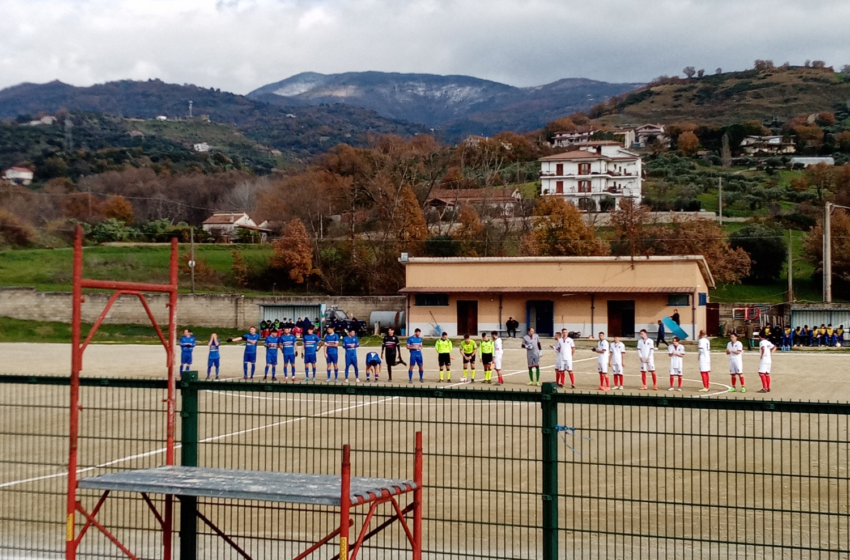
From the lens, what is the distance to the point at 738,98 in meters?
178

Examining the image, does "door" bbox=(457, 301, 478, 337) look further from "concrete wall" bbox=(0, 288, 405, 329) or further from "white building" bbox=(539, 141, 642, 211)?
"white building" bbox=(539, 141, 642, 211)

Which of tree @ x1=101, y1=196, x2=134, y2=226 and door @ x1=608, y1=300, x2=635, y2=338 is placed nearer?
door @ x1=608, y1=300, x2=635, y2=338

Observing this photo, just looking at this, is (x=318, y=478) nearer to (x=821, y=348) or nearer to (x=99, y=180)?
(x=821, y=348)

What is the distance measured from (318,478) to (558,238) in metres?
54.9

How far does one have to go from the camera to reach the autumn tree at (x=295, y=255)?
62.7m

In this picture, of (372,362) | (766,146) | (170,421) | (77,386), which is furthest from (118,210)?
(77,386)

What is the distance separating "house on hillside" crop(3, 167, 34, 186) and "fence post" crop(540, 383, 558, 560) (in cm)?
14275

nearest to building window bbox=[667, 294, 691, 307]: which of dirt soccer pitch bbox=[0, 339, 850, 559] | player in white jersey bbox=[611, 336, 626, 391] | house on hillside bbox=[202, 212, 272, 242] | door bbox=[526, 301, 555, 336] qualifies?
door bbox=[526, 301, 555, 336]

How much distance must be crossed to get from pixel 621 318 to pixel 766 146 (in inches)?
3699

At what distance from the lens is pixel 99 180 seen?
404 ft

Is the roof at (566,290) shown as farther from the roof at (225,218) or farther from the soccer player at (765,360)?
the roof at (225,218)

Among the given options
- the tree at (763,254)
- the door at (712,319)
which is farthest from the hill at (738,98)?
the door at (712,319)

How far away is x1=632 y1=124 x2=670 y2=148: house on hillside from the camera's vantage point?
149 meters

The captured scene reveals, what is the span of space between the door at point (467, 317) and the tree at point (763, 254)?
2460 centimetres
